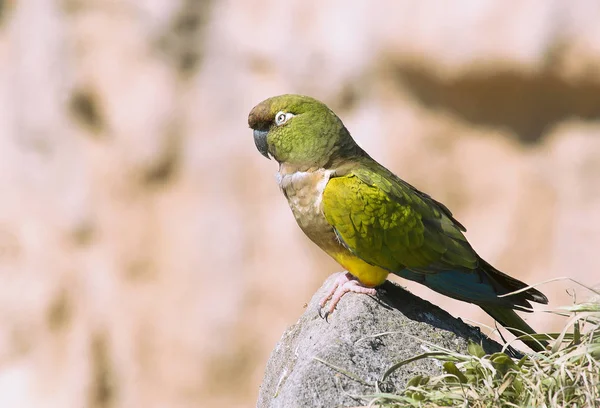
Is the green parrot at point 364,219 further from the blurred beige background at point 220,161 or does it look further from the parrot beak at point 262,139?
the blurred beige background at point 220,161

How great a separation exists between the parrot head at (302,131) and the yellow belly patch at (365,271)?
38 centimetres

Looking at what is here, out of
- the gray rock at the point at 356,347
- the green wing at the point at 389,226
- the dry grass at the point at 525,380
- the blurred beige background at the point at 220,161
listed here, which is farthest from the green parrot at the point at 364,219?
the blurred beige background at the point at 220,161

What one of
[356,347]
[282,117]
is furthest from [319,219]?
[356,347]

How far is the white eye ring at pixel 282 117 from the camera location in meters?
3.21

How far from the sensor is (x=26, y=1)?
8312 mm

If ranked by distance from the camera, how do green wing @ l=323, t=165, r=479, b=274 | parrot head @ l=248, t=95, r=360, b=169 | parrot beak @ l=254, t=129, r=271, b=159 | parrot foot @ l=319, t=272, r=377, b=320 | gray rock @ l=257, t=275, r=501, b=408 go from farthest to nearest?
parrot beak @ l=254, t=129, r=271, b=159
parrot head @ l=248, t=95, r=360, b=169
green wing @ l=323, t=165, r=479, b=274
parrot foot @ l=319, t=272, r=377, b=320
gray rock @ l=257, t=275, r=501, b=408

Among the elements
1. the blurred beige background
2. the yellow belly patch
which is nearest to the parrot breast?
the yellow belly patch

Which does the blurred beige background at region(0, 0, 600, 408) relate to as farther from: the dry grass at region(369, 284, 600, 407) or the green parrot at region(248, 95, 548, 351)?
the dry grass at region(369, 284, 600, 407)

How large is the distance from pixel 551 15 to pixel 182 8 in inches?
125

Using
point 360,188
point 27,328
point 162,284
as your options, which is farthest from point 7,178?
point 360,188

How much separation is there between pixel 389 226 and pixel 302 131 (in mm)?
508

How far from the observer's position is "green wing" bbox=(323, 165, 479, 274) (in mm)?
2969

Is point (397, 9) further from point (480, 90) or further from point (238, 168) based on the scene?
point (238, 168)

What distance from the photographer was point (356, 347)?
250 centimetres
